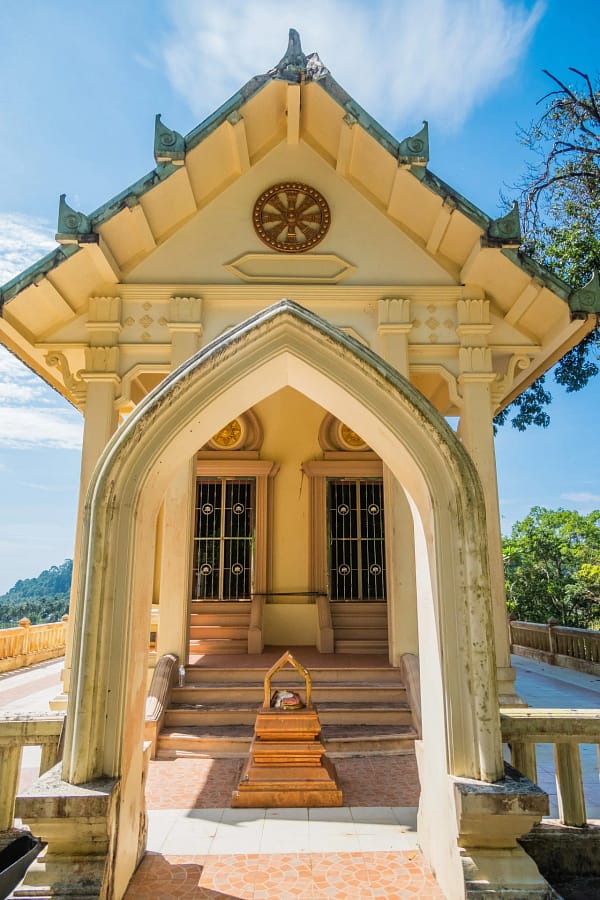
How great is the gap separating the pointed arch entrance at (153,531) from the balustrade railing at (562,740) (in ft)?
1.71

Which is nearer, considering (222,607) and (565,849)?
Answer: (565,849)

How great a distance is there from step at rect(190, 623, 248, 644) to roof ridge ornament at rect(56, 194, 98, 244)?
611cm

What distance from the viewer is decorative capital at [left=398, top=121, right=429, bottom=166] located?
6.97m

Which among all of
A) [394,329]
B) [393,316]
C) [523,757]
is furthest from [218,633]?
[523,757]

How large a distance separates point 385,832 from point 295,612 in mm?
6053

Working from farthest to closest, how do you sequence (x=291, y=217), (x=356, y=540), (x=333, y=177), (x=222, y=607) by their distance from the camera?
(x=356, y=540) < (x=222, y=607) < (x=333, y=177) < (x=291, y=217)

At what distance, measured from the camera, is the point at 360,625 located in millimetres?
9656

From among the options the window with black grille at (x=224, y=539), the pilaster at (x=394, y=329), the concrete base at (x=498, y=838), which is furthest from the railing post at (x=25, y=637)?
the concrete base at (x=498, y=838)

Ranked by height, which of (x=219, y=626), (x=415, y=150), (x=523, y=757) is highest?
(x=415, y=150)

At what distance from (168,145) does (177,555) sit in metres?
4.82

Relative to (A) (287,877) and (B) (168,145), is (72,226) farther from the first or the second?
(A) (287,877)

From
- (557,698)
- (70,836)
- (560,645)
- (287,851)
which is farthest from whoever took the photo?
(560,645)

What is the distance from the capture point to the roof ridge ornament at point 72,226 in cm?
666

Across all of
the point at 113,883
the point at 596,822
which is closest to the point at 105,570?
the point at 113,883
